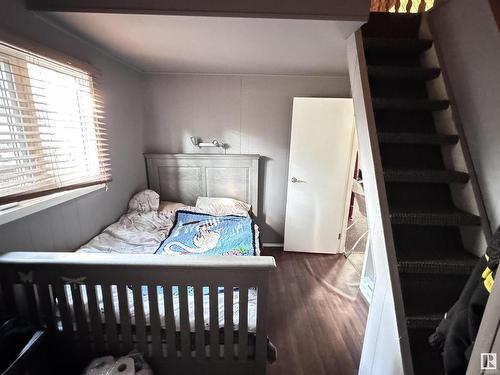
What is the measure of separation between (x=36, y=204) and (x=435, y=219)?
2260 millimetres

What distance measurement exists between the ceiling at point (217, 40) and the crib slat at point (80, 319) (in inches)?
60.0

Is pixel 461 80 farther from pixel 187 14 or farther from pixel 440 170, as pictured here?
pixel 187 14

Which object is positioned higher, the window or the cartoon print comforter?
the window

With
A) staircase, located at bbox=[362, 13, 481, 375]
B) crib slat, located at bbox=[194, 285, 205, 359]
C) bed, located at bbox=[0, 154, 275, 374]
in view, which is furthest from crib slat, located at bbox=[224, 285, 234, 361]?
staircase, located at bbox=[362, 13, 481, 375]

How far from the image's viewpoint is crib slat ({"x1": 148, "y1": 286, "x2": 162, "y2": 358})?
122cm

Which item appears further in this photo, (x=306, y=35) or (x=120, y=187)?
(x=120, y=187)

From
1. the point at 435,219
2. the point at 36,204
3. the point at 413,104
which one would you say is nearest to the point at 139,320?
the point at 36,204

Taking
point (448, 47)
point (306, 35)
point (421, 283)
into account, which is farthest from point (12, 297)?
point (448, 47)

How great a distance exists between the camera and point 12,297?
123 centimetres

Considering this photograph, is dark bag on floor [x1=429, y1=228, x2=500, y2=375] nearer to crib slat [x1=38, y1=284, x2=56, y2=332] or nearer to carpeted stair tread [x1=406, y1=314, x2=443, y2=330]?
carpeted stair tread [x1=406, y1=314, x2=443, y2=330]

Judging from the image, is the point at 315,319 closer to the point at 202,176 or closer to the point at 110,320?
the point at 110,320

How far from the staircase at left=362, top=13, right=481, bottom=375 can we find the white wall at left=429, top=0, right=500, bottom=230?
0.09 m

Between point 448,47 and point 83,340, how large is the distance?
282 cm

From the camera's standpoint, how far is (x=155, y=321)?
1.26m
